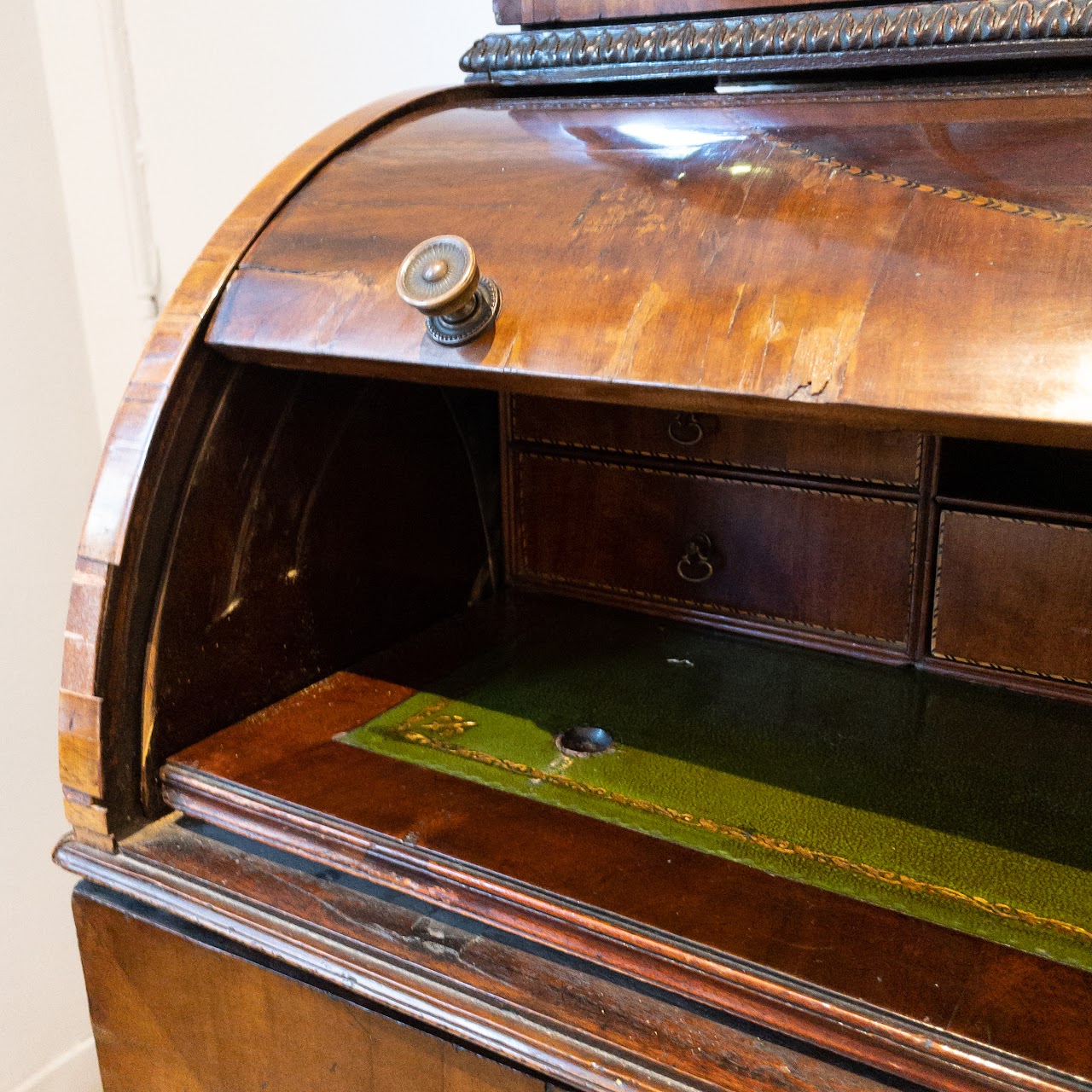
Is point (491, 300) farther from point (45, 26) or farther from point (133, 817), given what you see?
point (45, 26)

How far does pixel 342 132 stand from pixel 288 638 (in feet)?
1.70

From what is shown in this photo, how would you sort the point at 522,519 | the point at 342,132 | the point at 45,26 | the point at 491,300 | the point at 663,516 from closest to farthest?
the point at 491,300, the point at 342,132, the point at 663,516, the point at 522,519, the point at 45,26

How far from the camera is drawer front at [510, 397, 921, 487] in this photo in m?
1.15

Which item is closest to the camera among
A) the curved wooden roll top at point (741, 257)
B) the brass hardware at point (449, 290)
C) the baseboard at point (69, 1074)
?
the curved wooden roll top at point (741, 257)

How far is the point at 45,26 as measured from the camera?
173 centimetres

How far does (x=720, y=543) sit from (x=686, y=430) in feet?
0.47

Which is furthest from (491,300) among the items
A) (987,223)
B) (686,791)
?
(686,791)

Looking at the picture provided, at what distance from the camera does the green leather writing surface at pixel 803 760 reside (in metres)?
0.82

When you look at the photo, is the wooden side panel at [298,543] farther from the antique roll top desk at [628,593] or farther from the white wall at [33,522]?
the white wall at [33,522]

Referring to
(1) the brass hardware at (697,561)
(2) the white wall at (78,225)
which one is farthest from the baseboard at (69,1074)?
(1) the brass hardware at (697,561)

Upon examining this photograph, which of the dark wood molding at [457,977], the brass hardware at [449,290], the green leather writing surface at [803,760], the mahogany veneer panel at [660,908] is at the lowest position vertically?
the dark wood molding at [457,977]

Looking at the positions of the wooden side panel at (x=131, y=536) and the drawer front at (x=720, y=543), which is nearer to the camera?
the wooden side panel at (x=131, y=536)

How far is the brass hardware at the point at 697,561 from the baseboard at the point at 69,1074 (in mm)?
1454

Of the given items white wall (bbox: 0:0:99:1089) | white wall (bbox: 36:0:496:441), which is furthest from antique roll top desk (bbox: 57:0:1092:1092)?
white wall (bbox: 0:0:99:1089)
